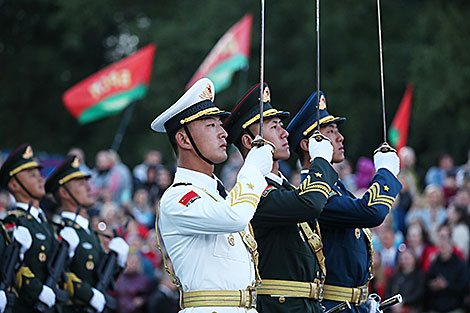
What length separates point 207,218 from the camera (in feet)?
17.5

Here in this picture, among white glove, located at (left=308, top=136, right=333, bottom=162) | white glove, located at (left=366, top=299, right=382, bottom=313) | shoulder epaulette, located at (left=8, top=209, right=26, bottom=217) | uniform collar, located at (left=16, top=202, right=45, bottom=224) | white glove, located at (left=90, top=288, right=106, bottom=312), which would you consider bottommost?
white glove, located at (left=90, top=288, right=106, bottom=312)

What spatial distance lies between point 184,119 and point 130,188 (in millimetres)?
10672

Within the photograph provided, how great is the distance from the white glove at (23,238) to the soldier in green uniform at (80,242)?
74cm

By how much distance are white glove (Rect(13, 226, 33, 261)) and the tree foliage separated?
13.5 meters

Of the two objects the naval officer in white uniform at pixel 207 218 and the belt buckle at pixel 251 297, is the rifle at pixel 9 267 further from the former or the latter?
the belt buckle at pixel 251 297

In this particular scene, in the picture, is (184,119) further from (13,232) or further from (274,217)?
(13,232)

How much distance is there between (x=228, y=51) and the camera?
55.4 feet

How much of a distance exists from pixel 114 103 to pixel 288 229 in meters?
11.2

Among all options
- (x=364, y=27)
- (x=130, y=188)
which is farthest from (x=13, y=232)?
(x=364, y=27)

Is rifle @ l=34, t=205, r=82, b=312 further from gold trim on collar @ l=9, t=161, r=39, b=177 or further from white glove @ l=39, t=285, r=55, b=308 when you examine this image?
gold trim on collar @ l=9, t=161, r=39, b=177

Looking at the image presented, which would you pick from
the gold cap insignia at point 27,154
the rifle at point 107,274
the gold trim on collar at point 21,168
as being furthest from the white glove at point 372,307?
the gold cap insignia at point 27,154

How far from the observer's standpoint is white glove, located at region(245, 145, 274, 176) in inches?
215

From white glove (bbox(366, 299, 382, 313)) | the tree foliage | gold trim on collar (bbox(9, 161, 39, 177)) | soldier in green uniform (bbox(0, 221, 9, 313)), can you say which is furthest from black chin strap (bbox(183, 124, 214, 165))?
the tree foliage

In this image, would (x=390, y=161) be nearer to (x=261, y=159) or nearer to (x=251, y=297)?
(x=261, y=159)
